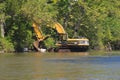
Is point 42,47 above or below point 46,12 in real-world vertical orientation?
below

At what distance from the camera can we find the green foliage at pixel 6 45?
2361 inches

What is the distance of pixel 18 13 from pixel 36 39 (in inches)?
215

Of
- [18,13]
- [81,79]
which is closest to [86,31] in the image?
[18,13]

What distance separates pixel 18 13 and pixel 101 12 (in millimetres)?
16850

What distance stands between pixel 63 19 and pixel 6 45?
16675mm

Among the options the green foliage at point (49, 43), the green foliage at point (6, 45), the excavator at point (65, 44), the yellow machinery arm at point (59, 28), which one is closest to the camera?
the green foliage at point (6, 45)

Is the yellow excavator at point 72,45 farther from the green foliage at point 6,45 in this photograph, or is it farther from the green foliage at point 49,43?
the green foliage at point 6,45

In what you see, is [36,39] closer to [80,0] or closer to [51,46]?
[51,46]

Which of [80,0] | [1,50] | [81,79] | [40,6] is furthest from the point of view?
[80,0]

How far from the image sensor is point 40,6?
63188 millimetres

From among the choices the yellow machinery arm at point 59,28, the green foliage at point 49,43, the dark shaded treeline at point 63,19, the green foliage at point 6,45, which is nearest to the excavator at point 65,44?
the green foliage at point 49,43

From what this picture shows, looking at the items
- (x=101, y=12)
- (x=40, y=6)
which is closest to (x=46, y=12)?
(x=40, y=6)

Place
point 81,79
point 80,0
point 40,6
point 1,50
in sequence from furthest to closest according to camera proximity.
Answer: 1. point 80,0
2. point 40,6
3. point 1,50
4. point 81,79

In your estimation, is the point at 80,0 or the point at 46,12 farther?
the point at 80,0
